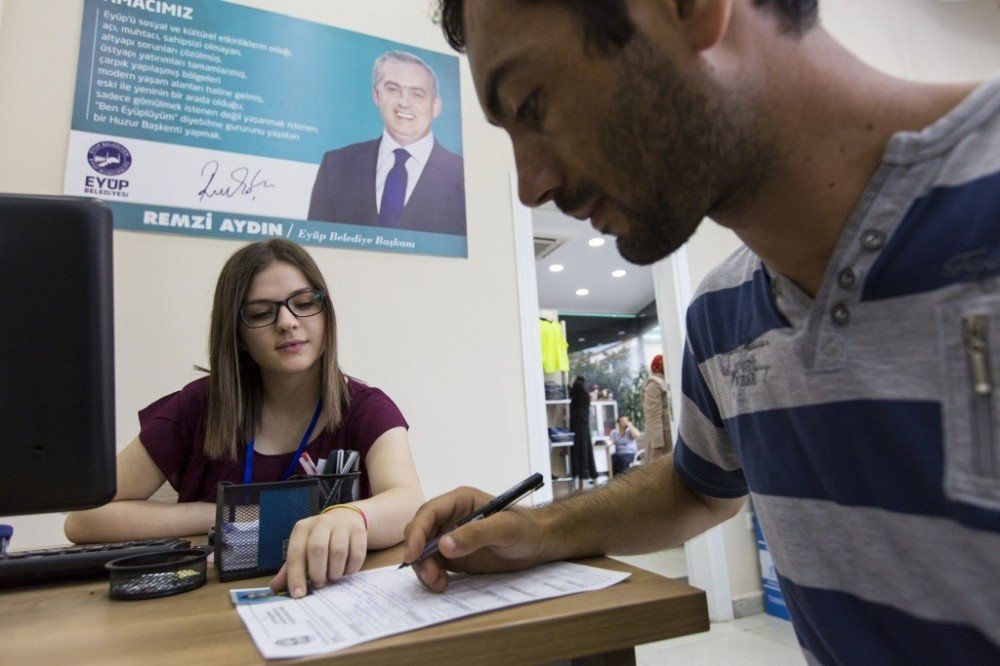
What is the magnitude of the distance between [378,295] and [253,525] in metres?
1.48

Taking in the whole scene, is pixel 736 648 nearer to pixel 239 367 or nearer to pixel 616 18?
pixel 239 367

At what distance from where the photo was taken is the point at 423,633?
1.30 ft

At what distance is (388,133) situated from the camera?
2.20m

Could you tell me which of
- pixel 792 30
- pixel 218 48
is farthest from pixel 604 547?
pixel 218 48

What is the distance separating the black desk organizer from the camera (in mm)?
638

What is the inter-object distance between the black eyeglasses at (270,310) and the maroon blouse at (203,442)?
0.69ft

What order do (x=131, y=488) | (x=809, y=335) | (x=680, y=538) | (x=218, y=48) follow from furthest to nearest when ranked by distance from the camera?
(x=218, y=48) < (x=131, y=488) < (x=680, y=538) < (x=809, y=335)

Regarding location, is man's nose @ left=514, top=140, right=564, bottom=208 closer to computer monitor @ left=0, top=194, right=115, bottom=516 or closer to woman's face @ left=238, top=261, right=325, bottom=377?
computer monitor @ left=0, top=194, right=115, bottom=516

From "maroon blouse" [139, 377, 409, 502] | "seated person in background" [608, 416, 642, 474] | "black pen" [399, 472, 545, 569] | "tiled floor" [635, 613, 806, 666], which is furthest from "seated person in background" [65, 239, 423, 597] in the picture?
"seated person in background" [608, 416, 642, 474]

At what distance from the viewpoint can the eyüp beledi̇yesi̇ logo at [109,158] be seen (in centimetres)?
177

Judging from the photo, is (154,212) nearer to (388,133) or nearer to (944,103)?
(388,133)

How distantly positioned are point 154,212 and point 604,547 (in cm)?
180

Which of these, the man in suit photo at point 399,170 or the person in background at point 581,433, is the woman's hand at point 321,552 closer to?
the man in suit photo at point 399,170
